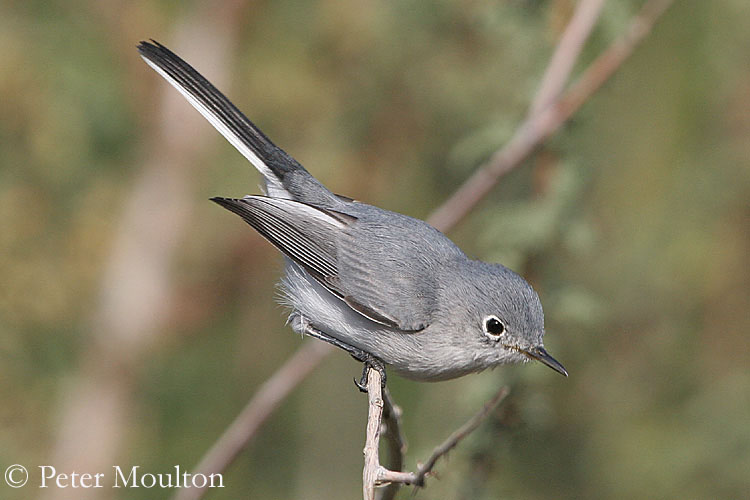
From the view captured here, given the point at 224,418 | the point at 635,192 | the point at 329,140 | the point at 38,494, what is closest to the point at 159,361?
the point at 224,418

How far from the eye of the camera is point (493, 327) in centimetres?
245

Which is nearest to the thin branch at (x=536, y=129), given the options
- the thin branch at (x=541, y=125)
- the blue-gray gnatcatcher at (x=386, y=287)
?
the thin branch at (x=541, y=125)

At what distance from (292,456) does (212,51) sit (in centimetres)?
192

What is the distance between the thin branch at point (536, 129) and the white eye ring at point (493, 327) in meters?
0.40

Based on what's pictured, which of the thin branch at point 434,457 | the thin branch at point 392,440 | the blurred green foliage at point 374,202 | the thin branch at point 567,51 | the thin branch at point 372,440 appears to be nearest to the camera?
the thin branch at point 434,457

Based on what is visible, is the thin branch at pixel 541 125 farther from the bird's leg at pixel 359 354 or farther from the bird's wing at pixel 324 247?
the bird's leg at pixel 359 354

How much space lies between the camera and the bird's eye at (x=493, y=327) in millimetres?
2432

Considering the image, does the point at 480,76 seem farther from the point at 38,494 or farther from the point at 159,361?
the point at 38,494

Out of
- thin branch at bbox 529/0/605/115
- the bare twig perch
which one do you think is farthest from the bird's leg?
thin branch at bbox 529/0/605/115

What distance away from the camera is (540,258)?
9.18ft

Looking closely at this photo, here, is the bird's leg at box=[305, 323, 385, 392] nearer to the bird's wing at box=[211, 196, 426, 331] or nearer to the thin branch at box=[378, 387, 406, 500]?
the bird's wing at box=[211, 196, 426, 331]

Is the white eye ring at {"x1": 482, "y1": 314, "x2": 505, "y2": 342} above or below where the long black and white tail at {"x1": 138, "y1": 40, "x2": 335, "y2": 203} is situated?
below

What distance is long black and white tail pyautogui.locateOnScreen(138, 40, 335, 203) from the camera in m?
2.83

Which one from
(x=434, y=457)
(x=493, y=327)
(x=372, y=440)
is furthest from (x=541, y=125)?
(x=434, y=457)
